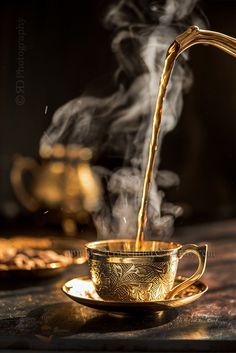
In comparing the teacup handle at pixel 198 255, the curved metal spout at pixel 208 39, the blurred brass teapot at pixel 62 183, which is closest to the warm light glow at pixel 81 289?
the teacup handle at pixel 198 255

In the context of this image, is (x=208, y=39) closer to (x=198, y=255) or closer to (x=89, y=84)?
(x=198, y=255)

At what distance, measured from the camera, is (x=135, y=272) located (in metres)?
0.72

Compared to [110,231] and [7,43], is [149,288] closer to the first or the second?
[110,231]

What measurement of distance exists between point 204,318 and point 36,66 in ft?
8.47

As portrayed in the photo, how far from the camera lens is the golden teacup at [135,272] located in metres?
0.72

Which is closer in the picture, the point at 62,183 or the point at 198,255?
the point at 198,255

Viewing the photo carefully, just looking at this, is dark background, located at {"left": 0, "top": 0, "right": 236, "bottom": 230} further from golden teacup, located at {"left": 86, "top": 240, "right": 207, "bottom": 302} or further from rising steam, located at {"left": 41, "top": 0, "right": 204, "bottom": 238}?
golden teacup, located at {"left": 86, "top": 240, "right": 207, "bottom": 302}

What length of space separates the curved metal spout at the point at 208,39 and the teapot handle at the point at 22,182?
6.91ft

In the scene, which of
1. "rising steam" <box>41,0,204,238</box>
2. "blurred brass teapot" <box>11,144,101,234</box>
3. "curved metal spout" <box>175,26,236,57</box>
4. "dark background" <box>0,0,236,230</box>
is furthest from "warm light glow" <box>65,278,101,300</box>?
"dark background" <box>0,0,236,230</box>

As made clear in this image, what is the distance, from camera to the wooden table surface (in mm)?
643

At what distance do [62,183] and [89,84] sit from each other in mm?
950

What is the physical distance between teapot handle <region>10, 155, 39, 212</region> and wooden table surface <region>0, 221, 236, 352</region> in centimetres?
192

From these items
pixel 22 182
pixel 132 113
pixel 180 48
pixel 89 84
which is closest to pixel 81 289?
pixel 180 48

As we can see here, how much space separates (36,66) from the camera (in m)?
3.15
